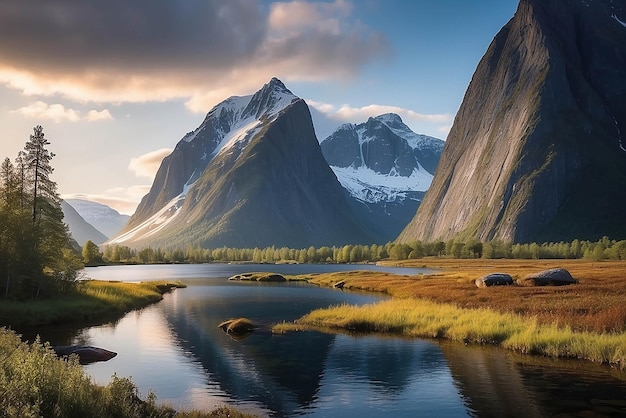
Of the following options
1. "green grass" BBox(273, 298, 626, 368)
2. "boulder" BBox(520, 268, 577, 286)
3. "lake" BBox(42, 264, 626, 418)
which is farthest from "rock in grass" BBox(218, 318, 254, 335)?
"boulder" BBox(520, 268, 577, 286)

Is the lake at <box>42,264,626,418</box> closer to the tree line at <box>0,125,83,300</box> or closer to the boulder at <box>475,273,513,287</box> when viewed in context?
the tree line at <box>0,125,83,300</box>

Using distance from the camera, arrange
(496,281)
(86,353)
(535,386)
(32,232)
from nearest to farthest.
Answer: (535,386)
(86,353)
(32,232)
(496,281)

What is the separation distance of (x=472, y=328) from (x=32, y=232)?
56.2m

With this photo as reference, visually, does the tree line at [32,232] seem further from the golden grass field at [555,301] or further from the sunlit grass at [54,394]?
the golden grass field at [555,301]

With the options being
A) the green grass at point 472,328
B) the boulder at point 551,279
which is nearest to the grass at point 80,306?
the green grass at point 472,328

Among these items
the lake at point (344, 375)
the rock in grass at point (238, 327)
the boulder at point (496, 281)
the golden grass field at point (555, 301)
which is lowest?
the lake at point (344, 375)

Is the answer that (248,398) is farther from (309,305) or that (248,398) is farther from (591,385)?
(309,305)

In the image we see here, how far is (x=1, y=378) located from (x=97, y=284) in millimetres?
82374

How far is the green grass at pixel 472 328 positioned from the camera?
145 ft

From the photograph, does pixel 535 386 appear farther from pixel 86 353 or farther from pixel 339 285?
pixel 339 285

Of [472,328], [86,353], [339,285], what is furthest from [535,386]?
[339,285]

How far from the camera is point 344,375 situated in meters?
42.0

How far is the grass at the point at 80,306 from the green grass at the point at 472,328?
28.8 m

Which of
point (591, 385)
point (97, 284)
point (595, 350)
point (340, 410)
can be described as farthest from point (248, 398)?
Result: point (97, 284)
